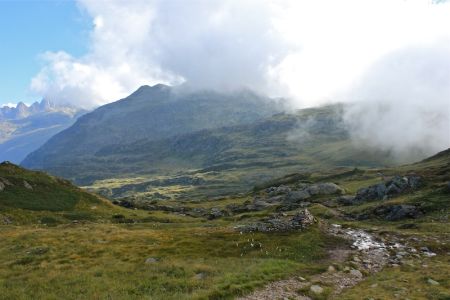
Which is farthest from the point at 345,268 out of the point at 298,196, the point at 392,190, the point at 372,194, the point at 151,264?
the point at 298,196

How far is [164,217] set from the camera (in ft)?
313

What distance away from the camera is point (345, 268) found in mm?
35906

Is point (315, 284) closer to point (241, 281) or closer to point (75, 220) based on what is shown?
point (241, 281)

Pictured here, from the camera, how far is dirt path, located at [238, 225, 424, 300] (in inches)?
1131

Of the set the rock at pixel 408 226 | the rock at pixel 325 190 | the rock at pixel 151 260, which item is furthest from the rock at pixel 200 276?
the rock at pixel 325 190

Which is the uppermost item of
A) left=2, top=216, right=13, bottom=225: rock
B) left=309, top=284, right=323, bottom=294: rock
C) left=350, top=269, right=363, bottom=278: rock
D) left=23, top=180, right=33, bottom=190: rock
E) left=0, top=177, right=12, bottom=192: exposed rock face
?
left=0, top=177, right=12, bottom=192: exposed rock face

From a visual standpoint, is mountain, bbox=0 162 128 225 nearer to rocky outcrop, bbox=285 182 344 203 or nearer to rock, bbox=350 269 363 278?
rocky outcrop, bbox=285 182 344 203

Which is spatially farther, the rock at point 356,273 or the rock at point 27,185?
the rock at point 27,185

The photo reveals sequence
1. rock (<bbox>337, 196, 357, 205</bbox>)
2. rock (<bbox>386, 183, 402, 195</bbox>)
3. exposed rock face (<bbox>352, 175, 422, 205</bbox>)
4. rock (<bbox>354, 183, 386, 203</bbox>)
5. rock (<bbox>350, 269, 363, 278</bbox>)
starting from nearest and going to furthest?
rock (<bbox>350, 269, 363, 278</bbox>), rock (<bbox>386, 183, 402, 195</bbox>), exposed rock face (<bbox>352, 175, 422, 205</bbox>), rock (<bbox>354, 183, 386, 203</bbox>), rock (<bbox>337, 196, 357, 205</bbox>)

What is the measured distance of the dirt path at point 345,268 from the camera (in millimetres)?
28734

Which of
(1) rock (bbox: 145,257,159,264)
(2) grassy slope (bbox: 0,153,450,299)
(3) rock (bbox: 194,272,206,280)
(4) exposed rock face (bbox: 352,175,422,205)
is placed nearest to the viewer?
(2) grassy slope (bbox: 0,153,450,299)

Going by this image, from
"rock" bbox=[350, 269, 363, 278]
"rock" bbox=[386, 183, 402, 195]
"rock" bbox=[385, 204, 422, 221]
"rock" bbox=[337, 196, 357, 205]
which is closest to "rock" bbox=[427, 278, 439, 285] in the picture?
"rock" bbox=[350, 269, 363, 278]

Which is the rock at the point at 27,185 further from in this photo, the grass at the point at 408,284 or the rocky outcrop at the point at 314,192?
the grass at the point at 408,284

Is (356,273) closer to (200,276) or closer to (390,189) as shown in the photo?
(200,276)
